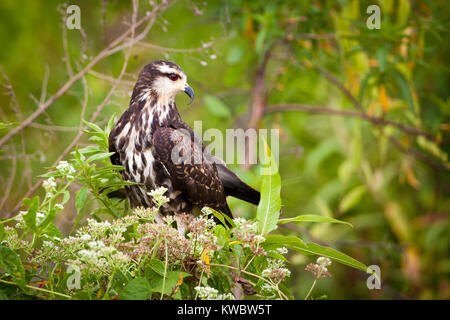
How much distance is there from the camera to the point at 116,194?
2.18m

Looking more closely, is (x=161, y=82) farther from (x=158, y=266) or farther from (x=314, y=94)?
(x=314, y=94)

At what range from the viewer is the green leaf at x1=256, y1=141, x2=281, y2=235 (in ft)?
4.67

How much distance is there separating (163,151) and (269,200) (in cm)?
88

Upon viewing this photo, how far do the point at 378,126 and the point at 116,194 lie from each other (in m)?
2.65

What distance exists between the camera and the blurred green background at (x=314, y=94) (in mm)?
3529

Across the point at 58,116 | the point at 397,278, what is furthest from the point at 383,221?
the point at 58,116

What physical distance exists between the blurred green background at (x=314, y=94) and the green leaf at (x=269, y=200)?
1.33 meters

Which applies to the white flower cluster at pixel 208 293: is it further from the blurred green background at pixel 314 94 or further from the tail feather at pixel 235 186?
the blurred green background at pixel 314 94

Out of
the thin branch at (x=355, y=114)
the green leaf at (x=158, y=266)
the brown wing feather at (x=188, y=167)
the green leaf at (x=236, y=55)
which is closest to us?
the green leaf at (x=158, y=266)

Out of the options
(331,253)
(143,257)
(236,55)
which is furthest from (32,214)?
(236,55)

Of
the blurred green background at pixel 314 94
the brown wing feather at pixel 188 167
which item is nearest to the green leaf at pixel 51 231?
the brown wing feather at pixel 188 167

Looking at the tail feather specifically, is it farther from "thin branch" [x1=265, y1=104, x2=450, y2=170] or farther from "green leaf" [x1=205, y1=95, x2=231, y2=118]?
"thin branch" [x1=265, y1=104, x2=450, y2=170]

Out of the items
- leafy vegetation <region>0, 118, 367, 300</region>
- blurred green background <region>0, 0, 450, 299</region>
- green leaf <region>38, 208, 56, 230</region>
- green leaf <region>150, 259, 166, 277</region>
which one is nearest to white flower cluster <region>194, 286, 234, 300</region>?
leafy vegetation <region>0, 118, 367, 300</region>
